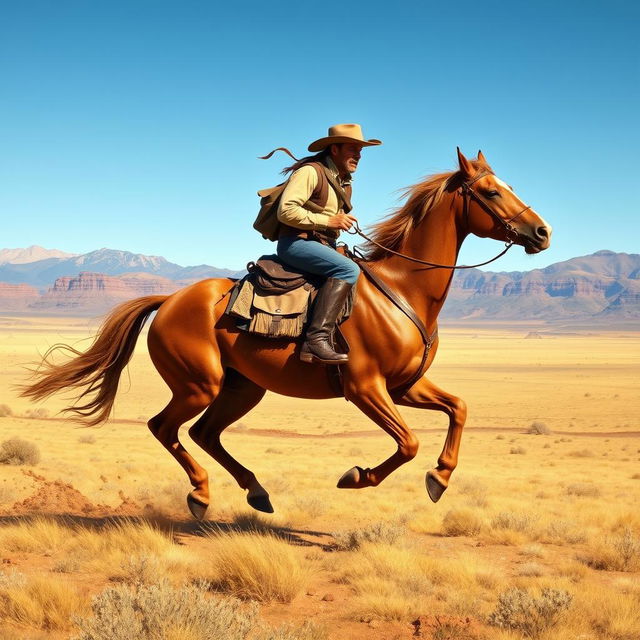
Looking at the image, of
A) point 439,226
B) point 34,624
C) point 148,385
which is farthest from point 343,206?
point 148,385

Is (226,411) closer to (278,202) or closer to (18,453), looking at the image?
(278,202)

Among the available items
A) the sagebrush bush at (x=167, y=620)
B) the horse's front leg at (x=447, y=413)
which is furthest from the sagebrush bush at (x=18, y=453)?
the sagebrush bush at (x=167, y=620)

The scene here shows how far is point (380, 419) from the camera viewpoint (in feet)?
21.7

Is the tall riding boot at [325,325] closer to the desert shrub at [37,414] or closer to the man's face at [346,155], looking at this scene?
the man's face at [346,155]

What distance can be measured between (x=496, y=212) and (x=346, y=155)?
4.95 ft

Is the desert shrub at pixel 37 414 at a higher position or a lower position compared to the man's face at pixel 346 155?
lower

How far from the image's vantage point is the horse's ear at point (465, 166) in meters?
6.84

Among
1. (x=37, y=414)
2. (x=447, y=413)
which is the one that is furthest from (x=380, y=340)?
(x=37, y=414)

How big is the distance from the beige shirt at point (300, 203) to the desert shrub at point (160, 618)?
335cm

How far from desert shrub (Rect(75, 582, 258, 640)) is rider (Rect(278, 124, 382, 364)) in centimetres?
251

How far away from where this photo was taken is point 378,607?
5.59 meters

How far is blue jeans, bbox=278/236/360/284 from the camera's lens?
266 inches

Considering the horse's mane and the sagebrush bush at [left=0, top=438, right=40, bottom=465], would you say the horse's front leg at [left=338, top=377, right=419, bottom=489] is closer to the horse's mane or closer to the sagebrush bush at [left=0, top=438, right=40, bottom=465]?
the horse's mane

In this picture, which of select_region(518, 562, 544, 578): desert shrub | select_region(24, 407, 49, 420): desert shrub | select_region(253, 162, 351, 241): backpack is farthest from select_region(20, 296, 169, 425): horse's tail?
select_region(24, 407, 49, 420): desert shrub
